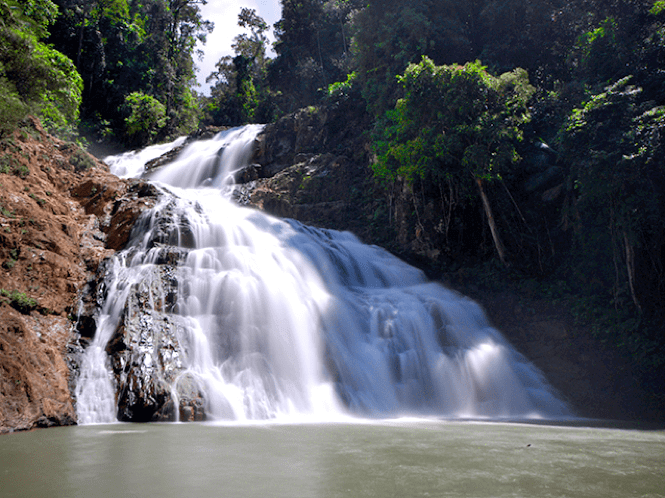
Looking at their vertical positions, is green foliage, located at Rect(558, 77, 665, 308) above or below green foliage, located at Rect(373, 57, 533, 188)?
below

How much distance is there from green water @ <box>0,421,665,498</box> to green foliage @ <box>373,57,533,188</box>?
8.88m

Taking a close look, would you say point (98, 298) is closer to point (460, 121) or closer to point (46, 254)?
point (46, 254)

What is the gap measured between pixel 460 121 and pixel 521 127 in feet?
8.57

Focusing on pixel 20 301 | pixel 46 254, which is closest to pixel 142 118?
pixel 46 254

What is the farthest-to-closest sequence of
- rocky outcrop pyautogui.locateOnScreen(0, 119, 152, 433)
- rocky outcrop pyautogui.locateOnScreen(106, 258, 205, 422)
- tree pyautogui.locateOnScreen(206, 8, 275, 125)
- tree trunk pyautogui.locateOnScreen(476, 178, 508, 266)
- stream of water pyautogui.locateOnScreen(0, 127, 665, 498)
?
tree pyautogui.locateOnScreen(206, 8, 275, 125) → tree trunk pyautogui.locateOnScreen(476, 178, 508, 266) → rocky outcrop pyautogui.locateOnScreen(106, 258, 205, 422) → rocky outcrop pyautogui.locateOnScreen(0, 119, 152, 433) → stream of water pyautogui.locateOnScreen(0, 127, 665, 498)

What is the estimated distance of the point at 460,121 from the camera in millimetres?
14117

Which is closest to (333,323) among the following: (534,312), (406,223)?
(534,312)

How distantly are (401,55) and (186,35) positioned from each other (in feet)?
77.7

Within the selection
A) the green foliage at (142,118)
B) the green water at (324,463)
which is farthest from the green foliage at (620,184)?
the green foliage at (142,118)

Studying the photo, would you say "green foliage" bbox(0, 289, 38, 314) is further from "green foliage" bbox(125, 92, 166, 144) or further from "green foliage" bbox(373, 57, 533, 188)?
"green foliage" bbox(125, 92, 166, 144)


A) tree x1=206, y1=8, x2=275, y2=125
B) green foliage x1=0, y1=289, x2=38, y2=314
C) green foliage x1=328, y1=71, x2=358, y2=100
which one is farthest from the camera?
tree x1=206, y1=8, x2=275, y2=125

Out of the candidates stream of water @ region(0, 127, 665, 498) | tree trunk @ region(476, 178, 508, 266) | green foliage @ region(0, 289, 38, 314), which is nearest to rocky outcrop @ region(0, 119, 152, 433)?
green foliage @ region(0, 289, 38, 314)

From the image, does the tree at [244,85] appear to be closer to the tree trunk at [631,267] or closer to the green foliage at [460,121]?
the green foliage at [460,121]

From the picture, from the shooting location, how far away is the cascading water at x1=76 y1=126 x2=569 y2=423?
8.78 m
